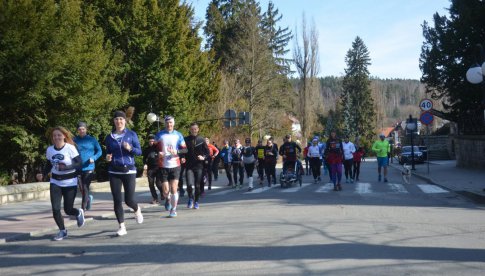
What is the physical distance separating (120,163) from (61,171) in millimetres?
886

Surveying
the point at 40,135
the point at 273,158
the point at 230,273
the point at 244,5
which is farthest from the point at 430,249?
the point at 244,5

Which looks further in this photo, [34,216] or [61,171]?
[34,216]

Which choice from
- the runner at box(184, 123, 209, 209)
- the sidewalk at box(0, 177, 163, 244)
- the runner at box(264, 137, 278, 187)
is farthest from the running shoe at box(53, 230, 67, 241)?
the runner at box(264, 137, 278, 187)

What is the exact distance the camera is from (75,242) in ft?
25.8

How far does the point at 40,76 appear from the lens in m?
16.3

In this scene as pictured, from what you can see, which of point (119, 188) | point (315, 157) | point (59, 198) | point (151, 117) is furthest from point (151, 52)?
point (59, 198)

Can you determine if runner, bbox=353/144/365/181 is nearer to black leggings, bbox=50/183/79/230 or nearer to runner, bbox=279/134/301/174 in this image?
runner, bbox=279/134/301/174

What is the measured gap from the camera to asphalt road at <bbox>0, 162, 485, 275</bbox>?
594 centimetres

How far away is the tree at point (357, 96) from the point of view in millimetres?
83562

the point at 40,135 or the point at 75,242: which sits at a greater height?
the point at 40,135

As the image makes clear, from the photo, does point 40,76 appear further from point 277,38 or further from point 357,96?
point 357,96

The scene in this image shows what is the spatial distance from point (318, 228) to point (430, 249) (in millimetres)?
2110

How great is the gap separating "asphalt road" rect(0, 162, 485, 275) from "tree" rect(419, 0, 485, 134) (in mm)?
18845

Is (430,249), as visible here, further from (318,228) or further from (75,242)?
(75,242)
